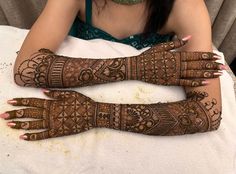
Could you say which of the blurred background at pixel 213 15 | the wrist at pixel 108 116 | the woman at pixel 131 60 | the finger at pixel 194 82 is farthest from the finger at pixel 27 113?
the blurred background at pixel 213 15

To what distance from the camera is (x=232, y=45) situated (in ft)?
5.07

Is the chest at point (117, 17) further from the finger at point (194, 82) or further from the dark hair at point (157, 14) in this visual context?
the finger at point (194, 82)

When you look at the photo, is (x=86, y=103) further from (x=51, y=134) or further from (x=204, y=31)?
(x=204, y=31)

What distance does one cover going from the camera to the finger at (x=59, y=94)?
0.86m

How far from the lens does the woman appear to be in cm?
82

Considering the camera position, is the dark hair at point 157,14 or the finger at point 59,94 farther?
the dark hair at point 157,14

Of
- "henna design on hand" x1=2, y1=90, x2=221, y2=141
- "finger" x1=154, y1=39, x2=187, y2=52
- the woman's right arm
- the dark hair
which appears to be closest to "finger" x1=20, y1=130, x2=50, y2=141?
"henna design on hand" x1=2, y1=90, x2=221, y2=141

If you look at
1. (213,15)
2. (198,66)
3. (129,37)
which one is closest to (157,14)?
(129,37)

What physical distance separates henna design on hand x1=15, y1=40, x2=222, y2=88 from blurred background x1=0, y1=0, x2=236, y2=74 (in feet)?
1.79

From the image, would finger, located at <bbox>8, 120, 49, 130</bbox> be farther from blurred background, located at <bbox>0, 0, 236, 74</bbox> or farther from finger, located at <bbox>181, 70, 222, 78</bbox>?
blurred background, located at <bbox>0, 0, 236, 74</bbox>

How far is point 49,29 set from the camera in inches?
37.6

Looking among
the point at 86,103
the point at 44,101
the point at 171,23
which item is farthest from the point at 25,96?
the point at 171,23

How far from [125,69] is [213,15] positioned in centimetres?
68

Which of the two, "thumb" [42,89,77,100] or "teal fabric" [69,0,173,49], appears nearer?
"thumb" [42,89,77,100]
